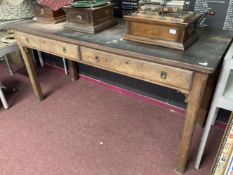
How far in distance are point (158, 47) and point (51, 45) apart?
0.75m

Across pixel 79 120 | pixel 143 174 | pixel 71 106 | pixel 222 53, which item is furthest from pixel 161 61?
pixel 71 106

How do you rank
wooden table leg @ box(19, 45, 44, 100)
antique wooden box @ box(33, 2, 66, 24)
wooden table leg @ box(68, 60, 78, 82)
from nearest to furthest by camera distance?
1. antique wooden box @ box(33, 2, 66, 24)
2. wooden table leg @ box(19, 45, 44, 100)
3. wooden table leg @ box(68, 60, 78, 82)

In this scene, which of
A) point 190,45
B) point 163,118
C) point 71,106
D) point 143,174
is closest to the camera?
point 190,45

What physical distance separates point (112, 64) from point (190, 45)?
1.39 feet

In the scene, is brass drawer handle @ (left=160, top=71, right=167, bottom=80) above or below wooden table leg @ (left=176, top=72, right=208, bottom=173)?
above

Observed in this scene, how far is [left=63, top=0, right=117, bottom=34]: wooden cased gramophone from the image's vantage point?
1264mm

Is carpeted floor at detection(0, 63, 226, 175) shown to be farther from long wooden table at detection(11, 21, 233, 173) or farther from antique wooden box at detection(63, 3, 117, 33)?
antique wooden box at detection(63, 3, 117, 33)

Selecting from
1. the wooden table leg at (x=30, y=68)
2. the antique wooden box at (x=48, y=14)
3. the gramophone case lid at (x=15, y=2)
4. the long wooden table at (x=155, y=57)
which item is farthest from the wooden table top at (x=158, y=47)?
the gramophone case lid at (x=15, y=2)

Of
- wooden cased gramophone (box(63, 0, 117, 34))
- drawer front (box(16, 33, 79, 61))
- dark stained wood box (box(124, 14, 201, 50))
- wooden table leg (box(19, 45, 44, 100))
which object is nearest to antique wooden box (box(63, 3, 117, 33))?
wooden cased gramophone (box(63, 0, 117, 34))

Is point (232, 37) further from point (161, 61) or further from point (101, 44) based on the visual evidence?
point (101, 44)

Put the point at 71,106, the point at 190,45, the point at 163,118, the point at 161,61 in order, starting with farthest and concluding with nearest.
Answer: the point at 71,106, the point at 163,118, the point at 190,45, the point at 161,61

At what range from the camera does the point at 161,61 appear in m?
0.94

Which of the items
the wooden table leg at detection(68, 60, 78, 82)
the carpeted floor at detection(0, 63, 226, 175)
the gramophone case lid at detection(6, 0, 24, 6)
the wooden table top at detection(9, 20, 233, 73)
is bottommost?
the carpeted floor at detection(0, 63, 226, 175)

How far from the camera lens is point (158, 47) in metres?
1.05
